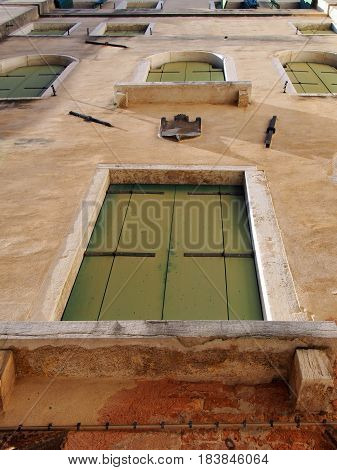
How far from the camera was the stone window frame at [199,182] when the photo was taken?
235 inches

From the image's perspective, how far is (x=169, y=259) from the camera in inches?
283

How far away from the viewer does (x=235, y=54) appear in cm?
1847

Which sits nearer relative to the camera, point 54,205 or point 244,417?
point 244,417

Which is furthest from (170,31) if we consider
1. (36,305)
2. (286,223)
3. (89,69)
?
(36,305)

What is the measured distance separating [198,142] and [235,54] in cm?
1008

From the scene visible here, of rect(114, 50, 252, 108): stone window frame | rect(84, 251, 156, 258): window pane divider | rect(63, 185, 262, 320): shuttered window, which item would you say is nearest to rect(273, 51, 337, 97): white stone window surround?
rect(114, 50, 252, 108): stone window frame

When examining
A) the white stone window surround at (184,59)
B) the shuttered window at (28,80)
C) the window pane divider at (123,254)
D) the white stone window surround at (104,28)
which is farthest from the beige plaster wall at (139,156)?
the white stone window surround at (104,28)

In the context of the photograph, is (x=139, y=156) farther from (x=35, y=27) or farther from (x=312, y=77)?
(x=35, y=27)

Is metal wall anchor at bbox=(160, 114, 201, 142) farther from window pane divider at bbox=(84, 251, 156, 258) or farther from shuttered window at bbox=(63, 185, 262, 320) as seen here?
window pane divider at bbox=(84, 251, 156, 258)

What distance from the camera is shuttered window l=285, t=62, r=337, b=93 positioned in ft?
50.2

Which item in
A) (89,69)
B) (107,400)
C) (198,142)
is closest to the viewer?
(107,400)

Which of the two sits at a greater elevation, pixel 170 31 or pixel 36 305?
pixel 170 31

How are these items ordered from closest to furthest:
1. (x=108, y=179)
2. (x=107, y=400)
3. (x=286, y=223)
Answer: (x=107, y=400) < (x=286, y=223) < (x=108, y=179)

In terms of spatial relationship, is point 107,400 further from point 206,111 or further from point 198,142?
point 206,111
